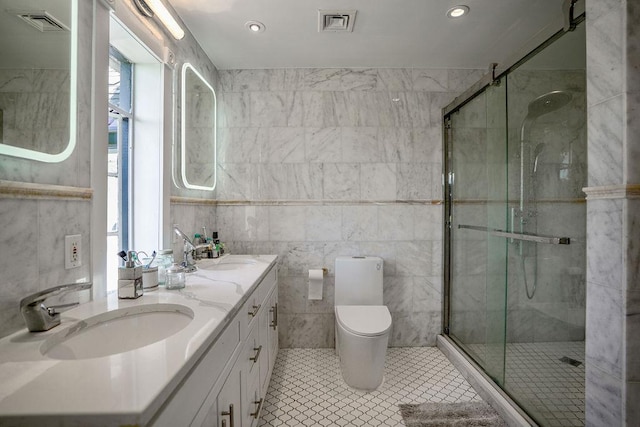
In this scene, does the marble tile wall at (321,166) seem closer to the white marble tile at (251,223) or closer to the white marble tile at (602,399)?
the white marble tile at (251,223)

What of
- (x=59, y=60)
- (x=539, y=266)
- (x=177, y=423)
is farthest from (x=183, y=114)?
(x=539, y=266)

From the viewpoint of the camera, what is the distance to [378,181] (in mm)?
2539

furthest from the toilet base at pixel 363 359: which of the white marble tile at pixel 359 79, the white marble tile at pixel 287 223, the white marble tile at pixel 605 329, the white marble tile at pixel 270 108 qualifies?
the white marble tile at pixel 359 79

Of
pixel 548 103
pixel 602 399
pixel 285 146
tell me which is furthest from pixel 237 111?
pixel 602 399

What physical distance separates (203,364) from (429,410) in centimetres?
154

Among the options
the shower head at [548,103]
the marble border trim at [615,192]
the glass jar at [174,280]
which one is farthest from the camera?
the shower head at [548,103]

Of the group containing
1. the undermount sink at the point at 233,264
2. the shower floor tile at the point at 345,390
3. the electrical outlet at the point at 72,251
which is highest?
the electrical outlet at the point at 72,251

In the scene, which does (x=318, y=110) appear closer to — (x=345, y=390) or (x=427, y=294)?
(x=427, y=294)

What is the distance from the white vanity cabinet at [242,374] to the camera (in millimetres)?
826

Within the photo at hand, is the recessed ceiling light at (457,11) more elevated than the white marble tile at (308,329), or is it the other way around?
the recessed ceiling light at (457,11)

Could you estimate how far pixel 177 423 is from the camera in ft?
2.20

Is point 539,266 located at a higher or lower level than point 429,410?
higher

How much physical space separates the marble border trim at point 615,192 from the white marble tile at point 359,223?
1.51 metres

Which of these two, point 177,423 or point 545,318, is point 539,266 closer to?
point 545,318
